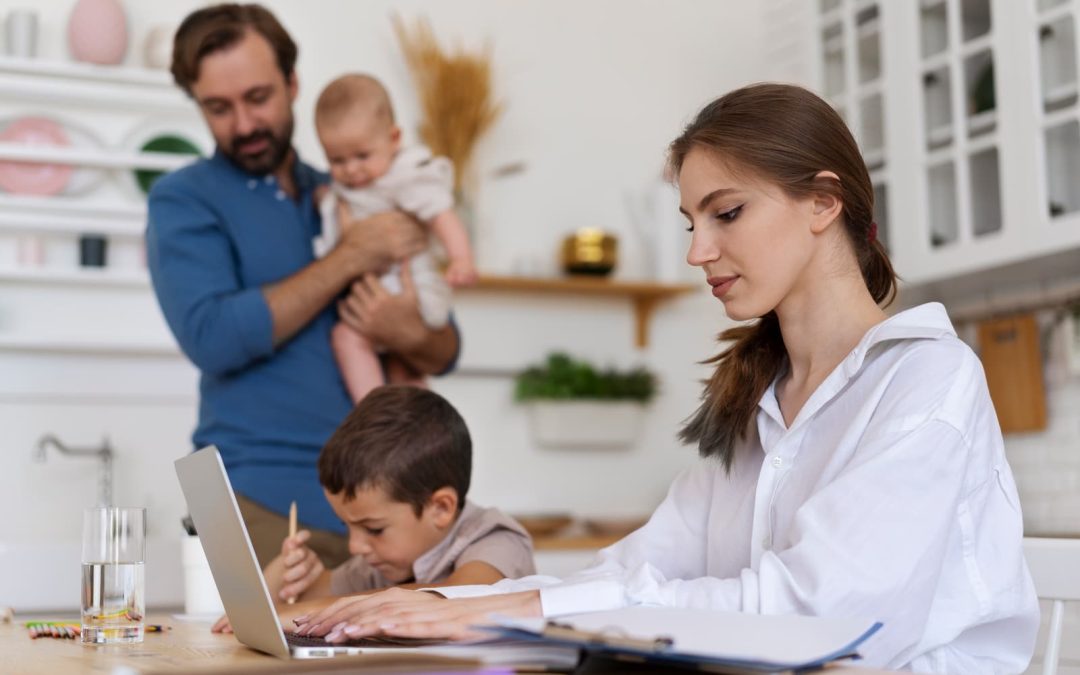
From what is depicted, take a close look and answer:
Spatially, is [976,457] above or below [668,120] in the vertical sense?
below

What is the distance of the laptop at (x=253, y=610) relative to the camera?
3.44 feet

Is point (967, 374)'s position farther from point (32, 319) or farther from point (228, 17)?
point (32, 319)

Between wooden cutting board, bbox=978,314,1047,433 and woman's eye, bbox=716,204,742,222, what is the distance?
8.22 ft

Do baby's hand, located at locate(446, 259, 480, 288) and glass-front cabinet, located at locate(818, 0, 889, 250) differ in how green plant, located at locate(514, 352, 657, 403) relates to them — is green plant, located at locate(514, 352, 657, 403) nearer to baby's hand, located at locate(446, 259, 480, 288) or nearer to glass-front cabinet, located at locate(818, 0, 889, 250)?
glass-front cabinet, located at locate(818, 0, 889, 250)

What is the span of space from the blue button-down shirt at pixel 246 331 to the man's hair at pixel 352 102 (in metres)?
0.18

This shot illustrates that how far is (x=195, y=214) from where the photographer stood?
8.00ft

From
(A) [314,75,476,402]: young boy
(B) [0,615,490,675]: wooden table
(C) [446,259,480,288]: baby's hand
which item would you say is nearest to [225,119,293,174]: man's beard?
(A) [314,75,476,402]: young boy

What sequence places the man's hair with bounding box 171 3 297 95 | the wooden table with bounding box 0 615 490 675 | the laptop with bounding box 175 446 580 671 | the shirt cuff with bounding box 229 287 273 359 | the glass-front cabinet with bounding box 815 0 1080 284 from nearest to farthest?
1. the wooden table with bounding box 0 615 490 675
2. the laptop with bounding box 175 446 580 671
3. the shirt cuff with bounding box 229 287 273 359
4. the man's hair with bounding box 171 3 297 95
5. the glass-front cabinet with bounding box 815 0 1080 284

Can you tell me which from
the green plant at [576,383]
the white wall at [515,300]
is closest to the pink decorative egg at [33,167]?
the white wall at [515,300]

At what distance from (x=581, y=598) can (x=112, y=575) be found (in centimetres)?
57

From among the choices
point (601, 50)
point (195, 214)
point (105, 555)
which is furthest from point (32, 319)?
point (105, 555)

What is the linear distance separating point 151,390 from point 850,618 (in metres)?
3.08

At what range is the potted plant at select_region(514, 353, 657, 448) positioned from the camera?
426 centimetres

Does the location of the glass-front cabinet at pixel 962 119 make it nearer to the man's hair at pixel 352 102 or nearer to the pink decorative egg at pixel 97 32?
the man's hair at pixel 352 102
